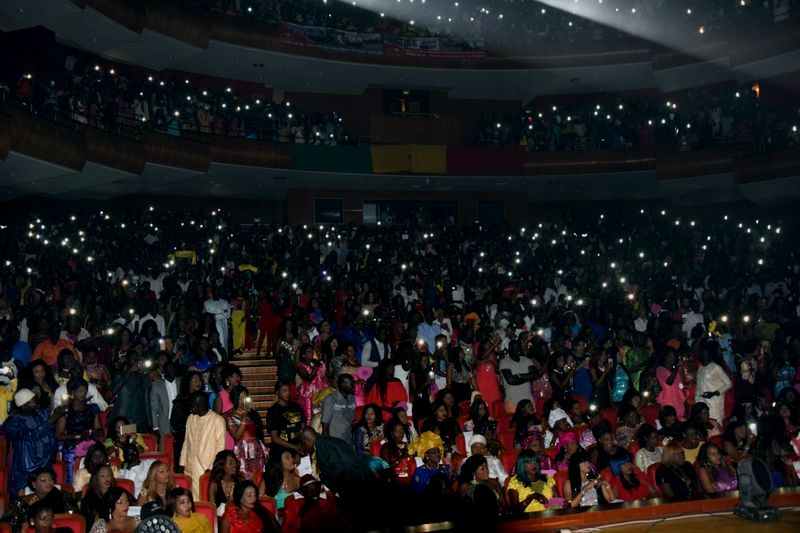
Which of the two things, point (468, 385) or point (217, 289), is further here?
point (217, 289)

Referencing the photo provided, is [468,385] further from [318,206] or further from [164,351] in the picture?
[318,206]

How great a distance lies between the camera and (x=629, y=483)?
28.2ft

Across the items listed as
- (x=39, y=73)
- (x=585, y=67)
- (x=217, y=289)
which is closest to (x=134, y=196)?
(x=39, y=73)

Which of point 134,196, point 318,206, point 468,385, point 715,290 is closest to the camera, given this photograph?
point 468,385

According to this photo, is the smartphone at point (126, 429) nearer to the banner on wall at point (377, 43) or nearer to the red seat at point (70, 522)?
the red seat at point (70, 522)

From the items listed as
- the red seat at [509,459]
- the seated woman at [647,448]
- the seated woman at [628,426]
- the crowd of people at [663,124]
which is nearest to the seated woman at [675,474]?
the seated woman at [647,448]

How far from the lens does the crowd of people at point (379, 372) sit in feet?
25.2

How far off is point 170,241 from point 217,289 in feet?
11.2

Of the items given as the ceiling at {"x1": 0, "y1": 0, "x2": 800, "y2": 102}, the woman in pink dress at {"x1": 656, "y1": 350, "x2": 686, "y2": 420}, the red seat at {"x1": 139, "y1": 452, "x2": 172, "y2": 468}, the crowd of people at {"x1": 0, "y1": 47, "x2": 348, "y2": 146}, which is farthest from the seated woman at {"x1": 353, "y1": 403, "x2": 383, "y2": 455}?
the ceiling at {"x1": 0, "y1": 0, "x2": 800, "y2": 102}

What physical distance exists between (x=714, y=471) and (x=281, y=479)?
13.3 feet

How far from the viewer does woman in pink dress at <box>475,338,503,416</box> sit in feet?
36.8

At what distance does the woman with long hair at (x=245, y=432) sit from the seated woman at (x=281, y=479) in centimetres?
A: 41

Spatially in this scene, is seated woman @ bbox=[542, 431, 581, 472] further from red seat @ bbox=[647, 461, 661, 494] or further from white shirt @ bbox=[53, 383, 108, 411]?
white shirt @ bbox=[53, 383, 108, 411]

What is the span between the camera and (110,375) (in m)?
10.9
